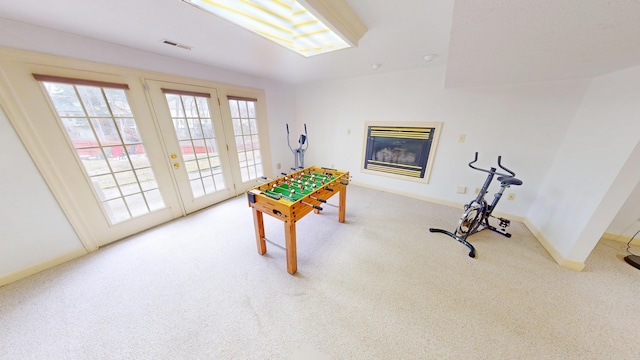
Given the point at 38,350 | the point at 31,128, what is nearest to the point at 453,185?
the point at 38,350

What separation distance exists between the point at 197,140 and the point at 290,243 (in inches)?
90.0

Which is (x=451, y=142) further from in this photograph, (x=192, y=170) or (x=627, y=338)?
(x=192, y=170)

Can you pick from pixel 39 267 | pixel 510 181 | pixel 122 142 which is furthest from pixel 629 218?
pixel 39 267

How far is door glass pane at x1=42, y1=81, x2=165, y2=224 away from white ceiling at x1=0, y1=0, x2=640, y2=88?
58 centimetres

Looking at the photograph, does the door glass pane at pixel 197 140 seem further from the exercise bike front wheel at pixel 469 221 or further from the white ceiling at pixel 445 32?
the exercise bike front wheel at pixel 469 221

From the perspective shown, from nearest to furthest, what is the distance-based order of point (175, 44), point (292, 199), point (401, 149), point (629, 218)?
point (292, 199) < point (175, 44) < point (629, 218) < point (401, 149)

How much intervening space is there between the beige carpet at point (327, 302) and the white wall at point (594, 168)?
376 millimetres

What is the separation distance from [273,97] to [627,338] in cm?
492

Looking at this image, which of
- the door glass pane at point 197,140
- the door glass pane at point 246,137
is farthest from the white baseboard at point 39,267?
the door glass pane at point 246,137

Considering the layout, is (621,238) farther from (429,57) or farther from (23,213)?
(23,213)

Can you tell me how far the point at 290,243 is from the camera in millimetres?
1660

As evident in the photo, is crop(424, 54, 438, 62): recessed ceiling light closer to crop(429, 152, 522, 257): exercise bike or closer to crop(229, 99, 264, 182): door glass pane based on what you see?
crop(429, 152, 522, 257): exercise bike

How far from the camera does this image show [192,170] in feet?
9.02

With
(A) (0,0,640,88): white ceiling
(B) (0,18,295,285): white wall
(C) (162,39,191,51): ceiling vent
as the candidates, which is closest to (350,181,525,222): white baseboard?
(A) (0,0,640,88): white ceiling
